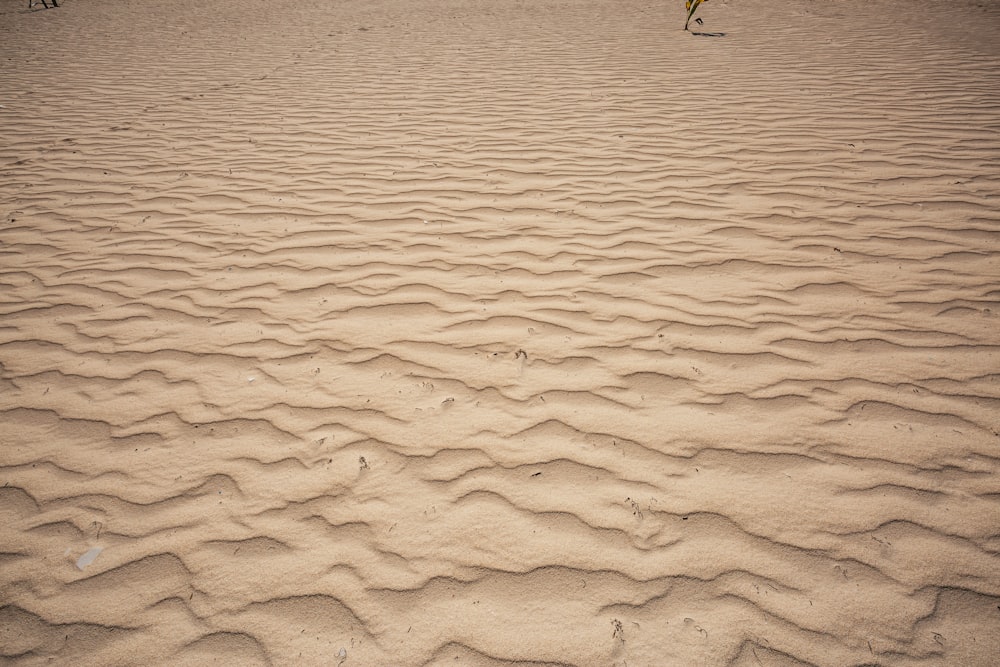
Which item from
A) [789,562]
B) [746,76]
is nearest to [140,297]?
[789,562]

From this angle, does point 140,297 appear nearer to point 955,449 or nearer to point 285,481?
point 285,481

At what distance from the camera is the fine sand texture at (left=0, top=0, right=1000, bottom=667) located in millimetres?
1740

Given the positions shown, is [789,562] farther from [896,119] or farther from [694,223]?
[896,119]

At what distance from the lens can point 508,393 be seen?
2594 mm

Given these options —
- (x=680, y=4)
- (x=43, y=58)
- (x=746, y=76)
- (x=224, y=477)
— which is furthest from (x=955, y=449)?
(x=680, y=4)

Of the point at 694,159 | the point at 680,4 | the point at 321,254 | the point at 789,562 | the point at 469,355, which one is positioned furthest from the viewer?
the point at 680,4

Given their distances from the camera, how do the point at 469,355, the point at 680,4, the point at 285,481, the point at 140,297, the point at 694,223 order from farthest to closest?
1. the point at 680,4
2. the point at 694,223
3. the point at 140,297
4. the point at 469,355
5. the point at 285,481

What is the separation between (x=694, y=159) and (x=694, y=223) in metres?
1.46

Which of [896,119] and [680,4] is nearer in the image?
[896,119]

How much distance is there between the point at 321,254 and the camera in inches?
150

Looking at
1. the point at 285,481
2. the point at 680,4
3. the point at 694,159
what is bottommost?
the point at 285,481

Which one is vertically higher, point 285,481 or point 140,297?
point 140,297

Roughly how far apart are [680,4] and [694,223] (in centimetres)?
1352

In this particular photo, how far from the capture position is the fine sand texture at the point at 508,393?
1.74 m
